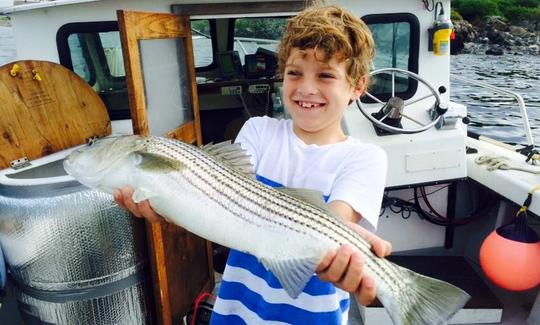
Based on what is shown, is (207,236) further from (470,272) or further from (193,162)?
(470,272)

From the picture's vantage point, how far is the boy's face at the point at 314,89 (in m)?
2.41

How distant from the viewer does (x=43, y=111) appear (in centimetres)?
387

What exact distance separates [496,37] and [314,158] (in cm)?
5542

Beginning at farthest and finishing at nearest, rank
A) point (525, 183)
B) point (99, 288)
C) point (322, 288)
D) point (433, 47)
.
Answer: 1. point (433, 47)
2. point (525, 183)
3. point (99, 288)
4. point (322, 288)

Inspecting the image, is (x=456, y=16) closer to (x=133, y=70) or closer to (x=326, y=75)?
(x=133, y=70)

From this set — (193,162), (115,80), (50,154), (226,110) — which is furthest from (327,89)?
(226,110)

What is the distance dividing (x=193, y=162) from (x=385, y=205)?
11.1 feet

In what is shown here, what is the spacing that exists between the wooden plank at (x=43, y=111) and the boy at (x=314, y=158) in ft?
6.51

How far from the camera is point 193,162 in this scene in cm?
214

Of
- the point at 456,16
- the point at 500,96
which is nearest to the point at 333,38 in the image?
the point at 500,96

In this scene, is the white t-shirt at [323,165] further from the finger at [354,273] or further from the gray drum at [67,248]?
the gray drum at [67,248]

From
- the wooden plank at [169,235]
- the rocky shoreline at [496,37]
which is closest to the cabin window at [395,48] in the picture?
the wooden plank at [169,235]

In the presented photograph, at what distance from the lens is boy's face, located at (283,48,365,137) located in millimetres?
2412

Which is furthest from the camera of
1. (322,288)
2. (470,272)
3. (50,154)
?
(470,272)
